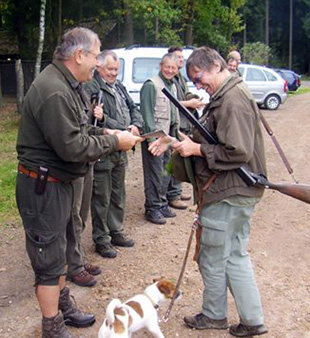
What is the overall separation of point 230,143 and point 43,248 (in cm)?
139

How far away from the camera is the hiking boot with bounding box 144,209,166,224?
241 inches

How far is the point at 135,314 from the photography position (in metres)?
3.26

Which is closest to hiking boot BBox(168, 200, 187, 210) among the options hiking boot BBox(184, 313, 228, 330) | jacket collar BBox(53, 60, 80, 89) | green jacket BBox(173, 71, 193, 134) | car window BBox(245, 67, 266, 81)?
green jacket BBox(173, 71, 193, 134)

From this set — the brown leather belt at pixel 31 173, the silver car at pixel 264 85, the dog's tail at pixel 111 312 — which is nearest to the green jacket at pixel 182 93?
the brown leather belt at pixel 31 173

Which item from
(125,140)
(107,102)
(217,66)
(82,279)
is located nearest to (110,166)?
(107,102)

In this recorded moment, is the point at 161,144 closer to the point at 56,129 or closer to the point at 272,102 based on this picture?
the point at 56,129

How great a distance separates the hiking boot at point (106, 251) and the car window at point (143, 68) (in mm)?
8915

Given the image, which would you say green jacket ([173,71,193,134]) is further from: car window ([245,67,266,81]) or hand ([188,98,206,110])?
car window ([245,67,266,81])

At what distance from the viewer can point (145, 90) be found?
19.5 feet

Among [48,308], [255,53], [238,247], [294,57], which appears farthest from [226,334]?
[294,57]

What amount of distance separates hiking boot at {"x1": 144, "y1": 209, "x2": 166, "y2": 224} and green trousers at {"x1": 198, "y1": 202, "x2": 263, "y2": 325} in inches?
97.9

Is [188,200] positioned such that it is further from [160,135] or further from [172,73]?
[160,135]

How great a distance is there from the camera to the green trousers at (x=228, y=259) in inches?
134

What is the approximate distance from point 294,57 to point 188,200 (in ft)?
191
